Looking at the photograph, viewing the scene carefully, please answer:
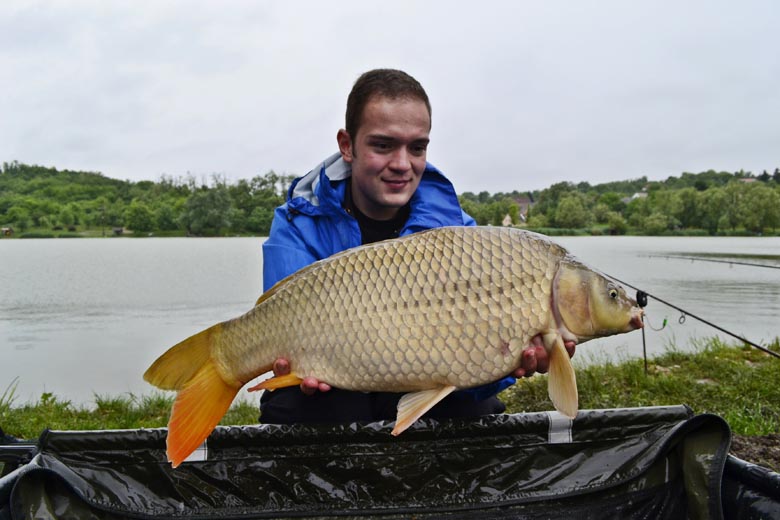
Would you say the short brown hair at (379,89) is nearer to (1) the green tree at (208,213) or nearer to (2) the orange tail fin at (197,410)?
(2) the orange tail fin at (197,410)

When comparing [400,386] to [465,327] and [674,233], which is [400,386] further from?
[674,233]

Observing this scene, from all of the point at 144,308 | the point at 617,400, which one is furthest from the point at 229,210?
the point at 617,400

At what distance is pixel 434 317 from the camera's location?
0.97m

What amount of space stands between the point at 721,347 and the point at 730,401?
4.36 ft

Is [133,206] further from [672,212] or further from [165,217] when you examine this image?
[672,212]

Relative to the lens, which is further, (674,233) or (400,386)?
(674,233)

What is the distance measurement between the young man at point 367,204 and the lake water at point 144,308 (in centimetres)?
183

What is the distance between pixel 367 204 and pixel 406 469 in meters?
0.67

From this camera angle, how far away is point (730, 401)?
221 centimetres

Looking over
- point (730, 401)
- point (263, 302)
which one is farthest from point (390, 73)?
point (730, 401)

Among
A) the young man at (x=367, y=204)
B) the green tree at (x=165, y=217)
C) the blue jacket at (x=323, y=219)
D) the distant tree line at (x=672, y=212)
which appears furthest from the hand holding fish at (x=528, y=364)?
the green tree at (x=165, y=217)

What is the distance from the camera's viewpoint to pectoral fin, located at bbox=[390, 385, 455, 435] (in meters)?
0.96

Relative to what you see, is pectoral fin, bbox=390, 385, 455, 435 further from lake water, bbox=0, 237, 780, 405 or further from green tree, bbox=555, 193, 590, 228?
green tree, bbox=555, 193, 590, 228

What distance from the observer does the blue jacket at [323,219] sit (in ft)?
4.66
